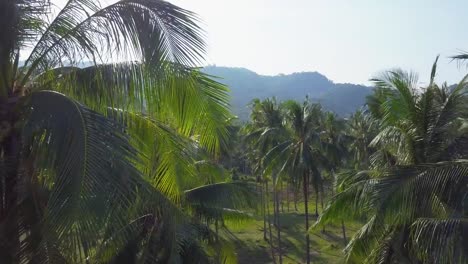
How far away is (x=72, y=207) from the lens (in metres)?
5.15

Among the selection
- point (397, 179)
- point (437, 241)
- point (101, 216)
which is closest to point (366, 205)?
point (397, 179)

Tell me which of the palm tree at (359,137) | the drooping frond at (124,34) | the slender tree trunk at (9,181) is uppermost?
the drooping frond at (124,34)

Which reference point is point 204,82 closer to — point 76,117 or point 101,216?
point 76,117

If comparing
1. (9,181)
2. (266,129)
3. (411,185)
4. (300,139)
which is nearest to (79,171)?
(9,181)

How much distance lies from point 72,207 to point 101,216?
0.37m

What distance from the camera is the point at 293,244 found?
37.3m

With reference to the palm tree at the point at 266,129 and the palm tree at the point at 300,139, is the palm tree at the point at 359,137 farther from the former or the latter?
the palm tree at the point at 300,139

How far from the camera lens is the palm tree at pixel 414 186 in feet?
27.0

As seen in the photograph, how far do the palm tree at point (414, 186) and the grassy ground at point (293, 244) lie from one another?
17438 mm

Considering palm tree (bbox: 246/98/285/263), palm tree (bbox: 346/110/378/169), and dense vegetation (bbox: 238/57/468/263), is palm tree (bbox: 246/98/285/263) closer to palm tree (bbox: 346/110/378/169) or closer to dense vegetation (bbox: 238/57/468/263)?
palm tree (bbox: 346/110/378/169)

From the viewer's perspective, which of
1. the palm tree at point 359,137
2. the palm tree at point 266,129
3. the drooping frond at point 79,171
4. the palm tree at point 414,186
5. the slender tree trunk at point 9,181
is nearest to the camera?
the drooping frond at point 79,171

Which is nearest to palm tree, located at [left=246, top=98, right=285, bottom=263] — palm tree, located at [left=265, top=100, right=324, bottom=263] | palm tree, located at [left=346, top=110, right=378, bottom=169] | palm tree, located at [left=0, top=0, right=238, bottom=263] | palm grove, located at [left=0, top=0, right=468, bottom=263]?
palm tree, located at [left=265, top=100, right=324, bottom=263]

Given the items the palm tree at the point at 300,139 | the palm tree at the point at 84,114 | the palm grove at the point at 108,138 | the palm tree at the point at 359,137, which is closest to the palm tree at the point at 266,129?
the palm tree at the point at 300,139

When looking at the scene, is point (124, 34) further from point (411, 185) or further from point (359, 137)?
point (359, 137)
